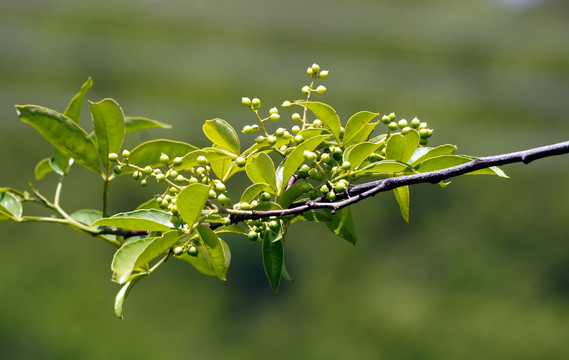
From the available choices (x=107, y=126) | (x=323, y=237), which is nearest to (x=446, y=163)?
(x=107, y=126)

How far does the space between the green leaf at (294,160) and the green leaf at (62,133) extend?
365mm

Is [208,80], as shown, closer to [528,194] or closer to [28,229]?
[28,229]

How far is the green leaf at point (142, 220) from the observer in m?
0.78

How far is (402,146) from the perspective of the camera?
845 millimetres

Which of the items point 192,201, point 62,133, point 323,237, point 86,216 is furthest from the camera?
point 323,237

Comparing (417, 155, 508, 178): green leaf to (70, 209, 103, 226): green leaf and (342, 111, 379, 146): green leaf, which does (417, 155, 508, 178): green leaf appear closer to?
(342, 111, 379, 146): green leaf

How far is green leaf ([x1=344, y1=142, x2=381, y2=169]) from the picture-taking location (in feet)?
2.63

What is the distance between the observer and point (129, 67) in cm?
1931

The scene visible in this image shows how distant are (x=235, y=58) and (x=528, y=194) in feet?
31.7

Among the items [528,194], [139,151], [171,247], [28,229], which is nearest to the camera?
[171,247]

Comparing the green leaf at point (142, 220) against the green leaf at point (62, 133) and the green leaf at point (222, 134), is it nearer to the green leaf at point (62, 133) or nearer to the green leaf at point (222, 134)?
the green leaf at point (222, 134)

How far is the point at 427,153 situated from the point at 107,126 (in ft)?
1.64

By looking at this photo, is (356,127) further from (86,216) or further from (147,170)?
(86,216)

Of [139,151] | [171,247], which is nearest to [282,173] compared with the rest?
[171,247]
